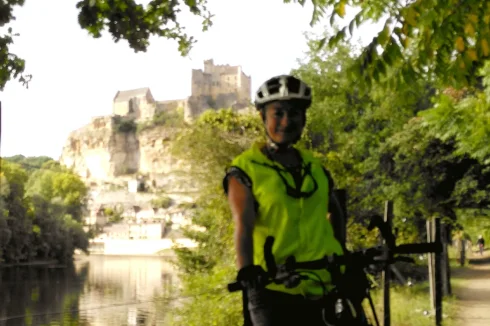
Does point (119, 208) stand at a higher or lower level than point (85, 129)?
lower

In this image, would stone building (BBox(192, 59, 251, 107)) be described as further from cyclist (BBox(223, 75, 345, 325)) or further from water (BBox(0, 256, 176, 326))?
cyclist (BBox(223, 75, 345, 325))

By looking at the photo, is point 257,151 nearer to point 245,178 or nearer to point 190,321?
point 245,178

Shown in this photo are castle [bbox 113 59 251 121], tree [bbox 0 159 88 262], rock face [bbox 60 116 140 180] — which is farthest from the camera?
rock face [bbox 60 116 140 180]

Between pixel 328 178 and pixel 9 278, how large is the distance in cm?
6506

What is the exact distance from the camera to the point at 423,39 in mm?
4629

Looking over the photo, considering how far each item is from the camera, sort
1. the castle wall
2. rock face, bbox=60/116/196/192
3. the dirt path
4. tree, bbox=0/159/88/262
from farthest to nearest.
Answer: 1. rock face, bbox=60/116/196/192
2. the castle wall
3. tree, bbox=0/159/88/262
4. the dirt path

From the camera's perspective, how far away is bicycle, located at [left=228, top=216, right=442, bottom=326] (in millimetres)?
2939

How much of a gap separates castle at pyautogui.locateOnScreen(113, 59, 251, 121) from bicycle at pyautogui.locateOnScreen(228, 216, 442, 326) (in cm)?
16577

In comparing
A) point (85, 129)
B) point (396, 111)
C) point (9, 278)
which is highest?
point (85, 129)

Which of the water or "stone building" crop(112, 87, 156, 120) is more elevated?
"stone building" crop(112, 87, 156, 120)

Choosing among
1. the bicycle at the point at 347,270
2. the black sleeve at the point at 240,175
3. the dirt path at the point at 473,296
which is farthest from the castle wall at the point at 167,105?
the bicycle at the point at 347,270

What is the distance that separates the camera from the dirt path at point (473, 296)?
48.1ft

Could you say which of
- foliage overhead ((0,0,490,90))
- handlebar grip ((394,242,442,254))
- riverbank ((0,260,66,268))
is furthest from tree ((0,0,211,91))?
riverbank ((0,260,66,268))

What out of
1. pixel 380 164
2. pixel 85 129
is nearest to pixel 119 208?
pixel 85 129
